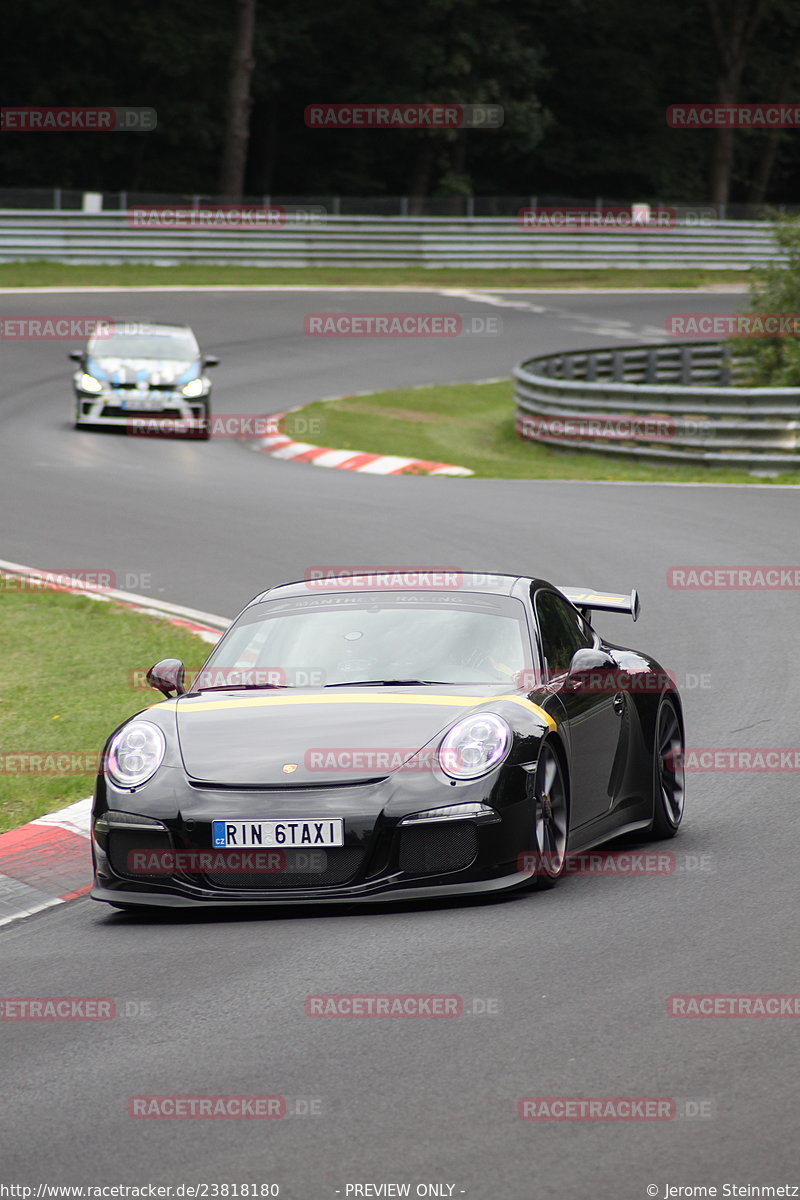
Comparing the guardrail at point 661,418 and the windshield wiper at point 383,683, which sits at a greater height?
the windshield wiper at point 383,683

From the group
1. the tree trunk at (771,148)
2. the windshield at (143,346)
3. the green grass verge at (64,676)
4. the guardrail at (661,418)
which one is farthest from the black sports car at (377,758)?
the tree trunk at (771,148)

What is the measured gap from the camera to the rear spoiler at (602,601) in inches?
353

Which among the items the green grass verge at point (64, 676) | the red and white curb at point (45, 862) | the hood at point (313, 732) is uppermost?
the hood at point (313, 732)

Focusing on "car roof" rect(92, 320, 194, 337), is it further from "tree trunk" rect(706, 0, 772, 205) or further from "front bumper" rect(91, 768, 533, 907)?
"tree trunk" rect(706, 0, 772, 205)

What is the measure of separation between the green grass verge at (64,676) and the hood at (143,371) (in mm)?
12191

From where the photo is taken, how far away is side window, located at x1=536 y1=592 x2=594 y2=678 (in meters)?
8.16

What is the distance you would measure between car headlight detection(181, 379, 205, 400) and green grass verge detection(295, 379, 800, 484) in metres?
1.92

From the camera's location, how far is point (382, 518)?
18.8 meters

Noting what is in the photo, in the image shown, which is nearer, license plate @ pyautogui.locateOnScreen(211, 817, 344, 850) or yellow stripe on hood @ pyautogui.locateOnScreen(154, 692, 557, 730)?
license plate @ pyautogui.locateOnScreen(211, 817, 344, 850)

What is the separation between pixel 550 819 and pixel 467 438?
21749 millimetres

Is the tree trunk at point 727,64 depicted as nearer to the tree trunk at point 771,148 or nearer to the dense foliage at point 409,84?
the dense foliage at point 409,84

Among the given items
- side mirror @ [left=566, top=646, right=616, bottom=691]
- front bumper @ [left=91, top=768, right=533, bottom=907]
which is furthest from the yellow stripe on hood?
front bumper @ [left=91, top=768, right=533, bottom=907]

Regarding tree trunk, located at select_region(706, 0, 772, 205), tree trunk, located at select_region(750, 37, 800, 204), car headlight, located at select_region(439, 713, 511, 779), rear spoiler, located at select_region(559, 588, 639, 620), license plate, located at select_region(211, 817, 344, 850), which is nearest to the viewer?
license plate, located at select_region(211, 817, 344, 850)

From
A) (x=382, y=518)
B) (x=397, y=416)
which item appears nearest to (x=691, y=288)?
(x=397, y=416)
